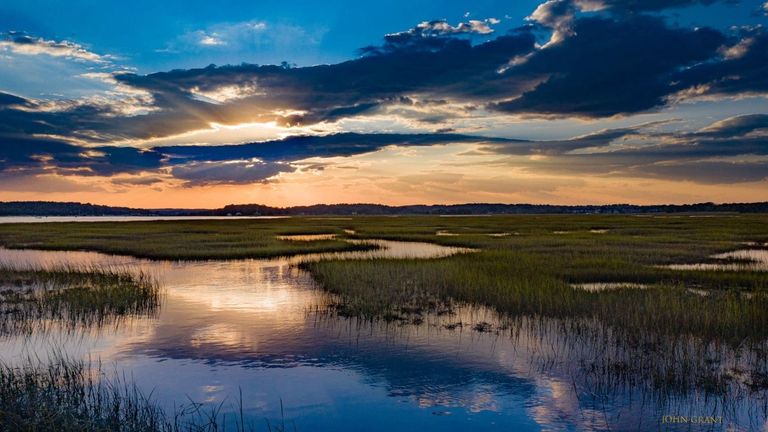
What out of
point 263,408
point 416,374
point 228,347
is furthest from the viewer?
point 228,347

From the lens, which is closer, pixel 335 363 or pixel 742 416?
pixel 742 416

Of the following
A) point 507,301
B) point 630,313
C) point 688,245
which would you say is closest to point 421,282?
point 507,301

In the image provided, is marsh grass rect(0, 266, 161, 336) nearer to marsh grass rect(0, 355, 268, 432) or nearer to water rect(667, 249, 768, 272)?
marsh grass rect(0, 355, 268, 432)

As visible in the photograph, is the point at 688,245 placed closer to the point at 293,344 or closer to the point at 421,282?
the point at 421,282

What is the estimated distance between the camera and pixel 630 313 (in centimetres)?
1608

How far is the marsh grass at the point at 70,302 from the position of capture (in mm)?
17047

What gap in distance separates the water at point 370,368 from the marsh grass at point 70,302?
111 cm

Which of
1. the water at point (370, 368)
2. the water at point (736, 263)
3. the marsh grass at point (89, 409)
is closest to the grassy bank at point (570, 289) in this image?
the water at point (736, 263)

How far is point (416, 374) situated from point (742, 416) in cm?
639

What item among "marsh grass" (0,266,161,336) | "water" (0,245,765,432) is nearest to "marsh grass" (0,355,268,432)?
"water" (0,245,765,432)

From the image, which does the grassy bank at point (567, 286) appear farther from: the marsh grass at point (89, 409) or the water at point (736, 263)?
the marsh grass at point (89, 409)

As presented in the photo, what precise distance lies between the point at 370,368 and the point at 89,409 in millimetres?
5963

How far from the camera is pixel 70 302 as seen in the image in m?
19.1

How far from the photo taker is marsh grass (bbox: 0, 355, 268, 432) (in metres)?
8.21
